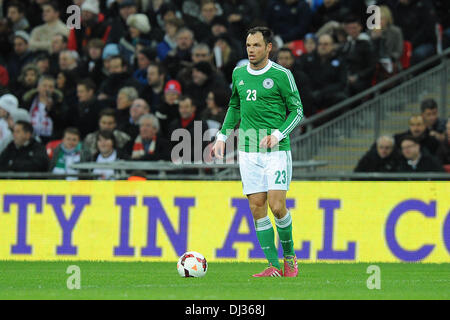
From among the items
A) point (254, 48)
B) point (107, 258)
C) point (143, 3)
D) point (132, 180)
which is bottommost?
point (107, 258)

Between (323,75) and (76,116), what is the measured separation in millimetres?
4418

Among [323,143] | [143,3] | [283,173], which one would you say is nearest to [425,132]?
[323,143]

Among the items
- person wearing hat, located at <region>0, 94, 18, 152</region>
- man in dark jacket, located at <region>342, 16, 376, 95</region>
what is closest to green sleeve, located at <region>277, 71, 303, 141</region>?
man in dark jacket, located at <region>342, 16, 376, 95</region>

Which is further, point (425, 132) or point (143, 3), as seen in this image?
point (143, 3)

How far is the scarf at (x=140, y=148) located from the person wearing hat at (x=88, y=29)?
4905 mm

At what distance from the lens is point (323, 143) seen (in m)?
17.4

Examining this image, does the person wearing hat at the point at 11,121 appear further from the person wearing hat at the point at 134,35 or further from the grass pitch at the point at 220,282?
the grass pitch at the point at 220,282

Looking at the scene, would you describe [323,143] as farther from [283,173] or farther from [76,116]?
[283,173]

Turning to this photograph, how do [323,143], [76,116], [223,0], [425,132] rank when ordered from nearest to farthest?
[425,132]
[323,143]
[76,116]
[223,0]

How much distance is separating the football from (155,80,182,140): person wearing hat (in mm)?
6019

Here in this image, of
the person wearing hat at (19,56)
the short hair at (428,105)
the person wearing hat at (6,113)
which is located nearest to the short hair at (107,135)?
the person wearing hat at (6,113)

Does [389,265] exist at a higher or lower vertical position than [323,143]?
lower

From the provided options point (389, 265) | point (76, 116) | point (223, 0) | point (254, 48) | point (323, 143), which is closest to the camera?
point (254, 48)
